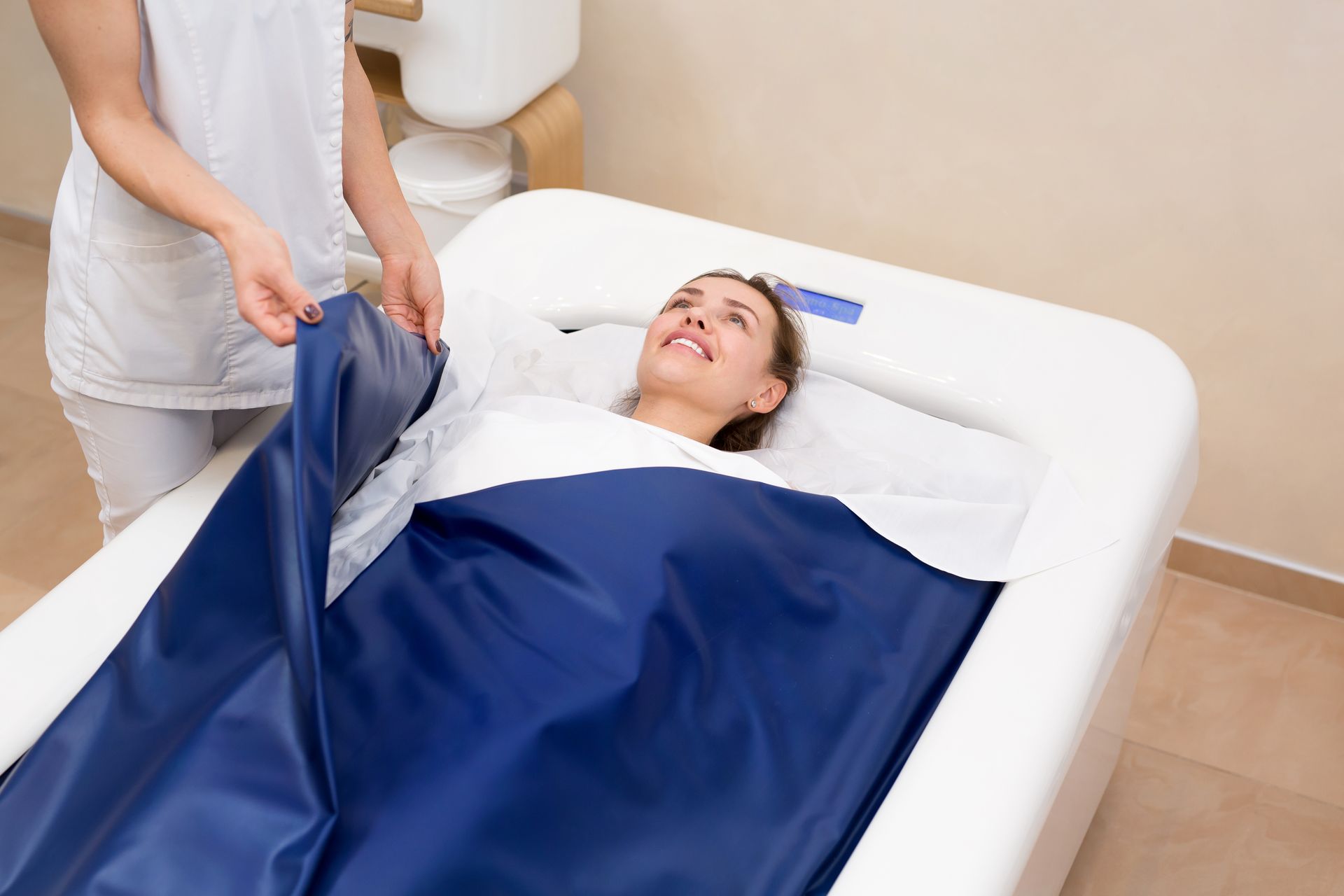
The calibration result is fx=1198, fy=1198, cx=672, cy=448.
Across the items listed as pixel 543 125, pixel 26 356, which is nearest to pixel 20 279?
pixel 26 356

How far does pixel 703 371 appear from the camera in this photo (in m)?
1.60

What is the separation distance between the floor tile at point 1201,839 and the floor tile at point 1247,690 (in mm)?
44

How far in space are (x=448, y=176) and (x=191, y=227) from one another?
1049mm

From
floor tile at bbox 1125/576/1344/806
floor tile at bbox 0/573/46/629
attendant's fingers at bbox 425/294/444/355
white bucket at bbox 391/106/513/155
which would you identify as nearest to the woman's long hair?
attendant's fingers at bbox 425/294/444/355

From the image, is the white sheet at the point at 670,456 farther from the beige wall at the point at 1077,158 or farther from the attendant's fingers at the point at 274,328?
the beige wall at the point at 1077,158

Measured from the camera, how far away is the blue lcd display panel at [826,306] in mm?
1692

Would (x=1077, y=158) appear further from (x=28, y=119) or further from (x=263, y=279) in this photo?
(x=28, y=119)

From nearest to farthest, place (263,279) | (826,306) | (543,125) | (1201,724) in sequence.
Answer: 1. (263,279)
2. (826,306)
3. (1201,724)
4. (543,125)

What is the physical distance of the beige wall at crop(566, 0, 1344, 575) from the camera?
1918mm

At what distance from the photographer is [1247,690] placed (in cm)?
209

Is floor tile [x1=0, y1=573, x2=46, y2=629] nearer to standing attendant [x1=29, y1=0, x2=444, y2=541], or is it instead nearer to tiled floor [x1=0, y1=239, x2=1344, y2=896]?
tiled floor [x1=0, y1=239, x2=1344, y2=896]

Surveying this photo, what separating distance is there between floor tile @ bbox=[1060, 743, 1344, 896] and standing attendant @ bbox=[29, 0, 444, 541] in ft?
4.23

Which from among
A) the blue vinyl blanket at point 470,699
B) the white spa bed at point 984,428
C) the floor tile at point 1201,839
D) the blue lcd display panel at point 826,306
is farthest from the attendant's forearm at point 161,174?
the floor tile at point 1201,839

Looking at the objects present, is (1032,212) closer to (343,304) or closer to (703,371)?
(703,371)
